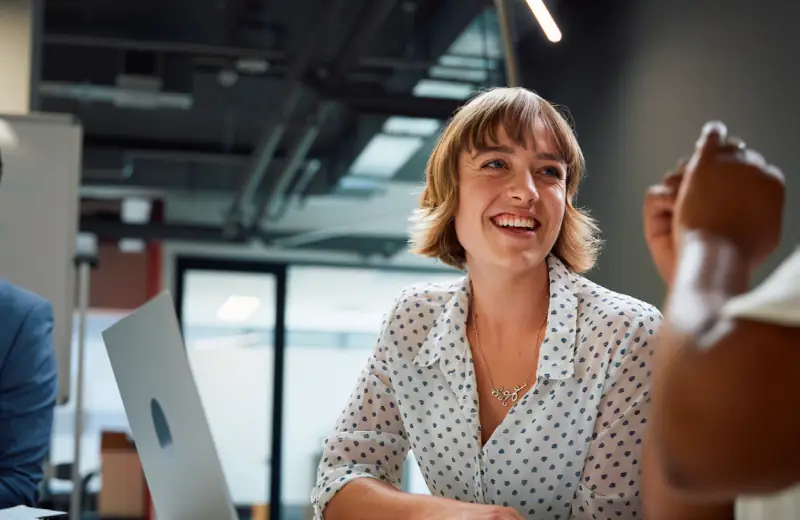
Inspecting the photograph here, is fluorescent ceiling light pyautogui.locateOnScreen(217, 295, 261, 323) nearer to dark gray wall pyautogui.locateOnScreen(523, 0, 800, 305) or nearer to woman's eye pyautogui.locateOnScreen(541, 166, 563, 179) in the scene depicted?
dark gray wall pyautogui.locateOnScreen(523, 0, 800, 305)

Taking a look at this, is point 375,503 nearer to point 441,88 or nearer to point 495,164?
point 495,164

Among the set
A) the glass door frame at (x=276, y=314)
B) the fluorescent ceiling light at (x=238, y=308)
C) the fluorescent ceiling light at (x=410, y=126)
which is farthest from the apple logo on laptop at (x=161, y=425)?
the fluorescent ceiling light at (x=238, y=308)

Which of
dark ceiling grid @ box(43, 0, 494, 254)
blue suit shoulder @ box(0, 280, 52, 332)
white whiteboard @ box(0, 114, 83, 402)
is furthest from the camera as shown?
dark ceiling grid @ box(43, 0, 494, 254)

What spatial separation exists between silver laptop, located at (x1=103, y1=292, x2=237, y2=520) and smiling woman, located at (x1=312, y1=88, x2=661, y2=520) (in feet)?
0.67

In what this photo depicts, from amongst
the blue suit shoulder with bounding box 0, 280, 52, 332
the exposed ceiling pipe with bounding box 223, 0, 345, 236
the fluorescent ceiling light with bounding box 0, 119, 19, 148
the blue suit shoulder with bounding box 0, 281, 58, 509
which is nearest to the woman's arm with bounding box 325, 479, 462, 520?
the blue suit shoulder with bounding box 0, 281, 58, 509

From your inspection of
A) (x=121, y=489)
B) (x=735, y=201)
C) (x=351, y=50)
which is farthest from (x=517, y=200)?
(x=121, y=489)

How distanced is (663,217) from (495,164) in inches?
33.2

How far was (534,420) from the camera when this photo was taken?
1633 mm

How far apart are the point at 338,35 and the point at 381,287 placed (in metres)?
6.16

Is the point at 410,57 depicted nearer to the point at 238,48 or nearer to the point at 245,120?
the point at 238,48

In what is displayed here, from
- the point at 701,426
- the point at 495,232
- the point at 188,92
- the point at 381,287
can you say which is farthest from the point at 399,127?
the point at 701,426

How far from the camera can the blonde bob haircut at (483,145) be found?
180cm

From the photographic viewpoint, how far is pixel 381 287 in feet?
41.7

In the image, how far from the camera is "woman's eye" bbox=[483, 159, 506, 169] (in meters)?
1.81
